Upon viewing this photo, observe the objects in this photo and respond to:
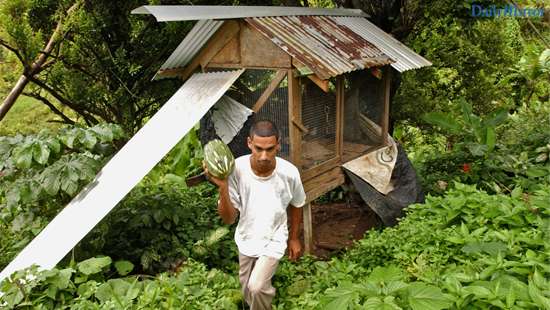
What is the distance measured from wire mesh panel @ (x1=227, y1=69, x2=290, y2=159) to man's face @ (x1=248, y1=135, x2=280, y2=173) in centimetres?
121

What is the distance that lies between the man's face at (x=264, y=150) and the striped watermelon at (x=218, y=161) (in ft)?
0.63

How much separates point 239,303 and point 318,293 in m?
0.66

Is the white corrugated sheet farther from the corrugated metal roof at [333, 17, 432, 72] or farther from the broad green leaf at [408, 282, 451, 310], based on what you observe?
the broad green leaf at [408, 282, 451, 310]

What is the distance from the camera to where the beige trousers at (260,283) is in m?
3.32

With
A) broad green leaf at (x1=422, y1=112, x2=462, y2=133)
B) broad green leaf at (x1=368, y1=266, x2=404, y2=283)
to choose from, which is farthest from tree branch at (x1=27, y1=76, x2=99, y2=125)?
broad green leaf at (x1=422, y1=112, x2=462, y2=133)

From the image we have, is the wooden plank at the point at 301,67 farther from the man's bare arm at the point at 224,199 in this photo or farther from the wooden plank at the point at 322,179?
the man's bare arm at the point at 224,199

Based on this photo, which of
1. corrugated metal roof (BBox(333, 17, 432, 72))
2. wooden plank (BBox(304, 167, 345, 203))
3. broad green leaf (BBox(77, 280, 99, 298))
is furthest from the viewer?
corrugated metal roof (BBox(333, 17, 432, 72))

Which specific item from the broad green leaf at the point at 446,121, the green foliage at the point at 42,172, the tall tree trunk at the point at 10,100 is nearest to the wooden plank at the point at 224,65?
the green foliage at the point at 42,172

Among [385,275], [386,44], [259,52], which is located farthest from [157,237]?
[386,44]

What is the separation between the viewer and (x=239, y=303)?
3.82 m

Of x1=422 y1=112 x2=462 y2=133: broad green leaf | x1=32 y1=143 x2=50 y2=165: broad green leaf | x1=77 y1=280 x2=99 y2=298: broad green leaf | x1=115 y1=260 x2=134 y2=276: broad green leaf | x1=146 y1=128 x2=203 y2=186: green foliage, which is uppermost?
x1=32 y1=143 x2=50 y2=165: broad green leaf

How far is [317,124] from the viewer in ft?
15.8

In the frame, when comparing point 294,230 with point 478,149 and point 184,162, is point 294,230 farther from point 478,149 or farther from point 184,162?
point 184,162

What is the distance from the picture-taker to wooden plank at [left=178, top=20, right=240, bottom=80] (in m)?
4.60
